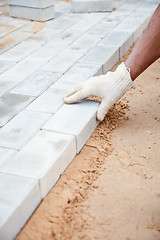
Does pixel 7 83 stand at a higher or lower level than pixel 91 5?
lower

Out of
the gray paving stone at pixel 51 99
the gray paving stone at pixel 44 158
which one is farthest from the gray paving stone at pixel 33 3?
the gray paving stone at pixel 44 158

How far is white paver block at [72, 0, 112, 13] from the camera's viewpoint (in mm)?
6137

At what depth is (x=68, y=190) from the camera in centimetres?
247

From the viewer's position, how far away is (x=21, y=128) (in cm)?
288

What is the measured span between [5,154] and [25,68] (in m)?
1.73

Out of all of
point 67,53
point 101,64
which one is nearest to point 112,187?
point 101,64

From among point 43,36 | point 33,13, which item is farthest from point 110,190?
point 33,13

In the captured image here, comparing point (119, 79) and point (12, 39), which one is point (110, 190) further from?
point (12, 39)

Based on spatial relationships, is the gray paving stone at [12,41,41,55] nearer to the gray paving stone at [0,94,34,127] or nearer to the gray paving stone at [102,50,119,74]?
the gray paving stone at [102,50,119,74]

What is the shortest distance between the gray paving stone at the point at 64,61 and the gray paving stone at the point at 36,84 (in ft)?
0.46

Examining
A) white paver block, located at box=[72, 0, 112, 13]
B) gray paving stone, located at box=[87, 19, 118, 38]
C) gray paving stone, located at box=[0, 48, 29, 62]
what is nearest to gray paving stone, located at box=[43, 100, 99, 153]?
gray paving stone, located at box=[0, 48, 29, 62]

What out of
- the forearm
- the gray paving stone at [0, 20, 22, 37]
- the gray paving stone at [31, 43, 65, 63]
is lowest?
the gray paving stone at [31, 43, 65, 63]

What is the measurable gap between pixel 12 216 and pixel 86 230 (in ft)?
1.60

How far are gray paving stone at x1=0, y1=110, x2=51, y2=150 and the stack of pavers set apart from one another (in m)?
3.15
